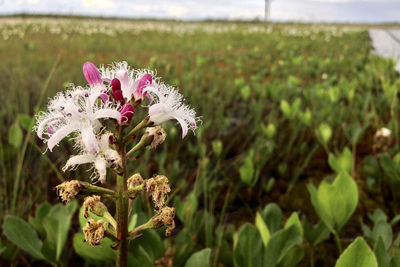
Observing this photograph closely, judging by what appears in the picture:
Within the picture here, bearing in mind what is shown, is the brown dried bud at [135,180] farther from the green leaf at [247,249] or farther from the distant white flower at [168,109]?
the green leaf at [247,249]

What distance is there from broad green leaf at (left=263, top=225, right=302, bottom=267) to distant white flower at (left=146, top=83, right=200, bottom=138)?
56 centimetres

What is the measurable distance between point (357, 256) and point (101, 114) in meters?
0.64

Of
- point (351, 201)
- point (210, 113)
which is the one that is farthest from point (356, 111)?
point (351, 201)

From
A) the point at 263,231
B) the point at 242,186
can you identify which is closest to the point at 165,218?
A: the point at 263,231

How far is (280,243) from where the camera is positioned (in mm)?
1308

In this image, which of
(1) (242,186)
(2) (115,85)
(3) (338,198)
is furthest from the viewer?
(1) (242,186)

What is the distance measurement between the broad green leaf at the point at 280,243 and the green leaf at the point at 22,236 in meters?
0.76

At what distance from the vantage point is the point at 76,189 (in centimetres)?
81

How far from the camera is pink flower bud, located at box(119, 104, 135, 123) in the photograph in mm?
798

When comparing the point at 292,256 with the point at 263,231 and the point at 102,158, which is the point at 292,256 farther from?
the point at 102,158

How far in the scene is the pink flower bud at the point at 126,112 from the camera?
80 cm

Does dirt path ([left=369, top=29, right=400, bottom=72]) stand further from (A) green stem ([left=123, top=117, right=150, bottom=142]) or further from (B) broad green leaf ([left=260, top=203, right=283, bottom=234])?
(A) green stem ([left=123, top=117, right=150, bottom=142])

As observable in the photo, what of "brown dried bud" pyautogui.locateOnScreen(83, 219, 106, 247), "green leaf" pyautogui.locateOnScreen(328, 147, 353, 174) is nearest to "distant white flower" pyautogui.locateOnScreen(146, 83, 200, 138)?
"brown dried bud" pyautogui.locateOnScreen(83, 219, 106, 247)

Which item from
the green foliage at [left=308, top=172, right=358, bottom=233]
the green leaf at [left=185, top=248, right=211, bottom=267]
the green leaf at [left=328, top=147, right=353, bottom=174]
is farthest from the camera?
the green leaf at [left=328, top=147, right=353, bottom=174]
